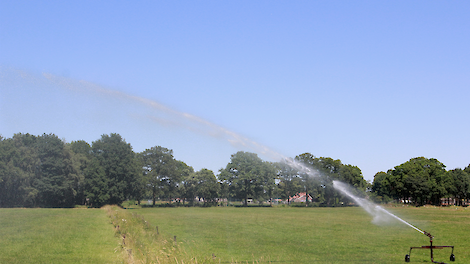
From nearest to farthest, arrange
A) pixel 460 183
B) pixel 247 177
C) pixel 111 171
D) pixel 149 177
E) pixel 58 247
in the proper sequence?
pixel 58 247, pixel 111 171, pixel 247 177, pixel 149 177, pixel 460 183

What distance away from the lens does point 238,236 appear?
29.1m

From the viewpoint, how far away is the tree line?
268 feet

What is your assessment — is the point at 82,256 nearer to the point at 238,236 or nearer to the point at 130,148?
the point at 238,236

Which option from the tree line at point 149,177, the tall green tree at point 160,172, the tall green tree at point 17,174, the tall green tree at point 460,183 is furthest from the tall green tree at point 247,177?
the tall green tree at point 460,183

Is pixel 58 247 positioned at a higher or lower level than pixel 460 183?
lower

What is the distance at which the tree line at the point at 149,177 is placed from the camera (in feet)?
268

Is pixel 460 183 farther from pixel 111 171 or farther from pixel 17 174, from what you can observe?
pixel 17 174

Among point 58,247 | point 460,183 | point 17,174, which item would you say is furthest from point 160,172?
point 460,183

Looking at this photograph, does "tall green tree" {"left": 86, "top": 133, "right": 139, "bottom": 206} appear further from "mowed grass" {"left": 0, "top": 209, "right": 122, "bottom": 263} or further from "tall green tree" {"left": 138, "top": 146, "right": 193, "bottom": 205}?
"mowed grass" {"left": 0, "top": 209, "right": 122, "bottom": 263}

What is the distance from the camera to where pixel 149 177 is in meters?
109

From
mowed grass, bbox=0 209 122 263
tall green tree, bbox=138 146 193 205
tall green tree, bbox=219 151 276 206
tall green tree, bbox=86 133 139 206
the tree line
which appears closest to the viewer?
mowed grass, bbox=0 209 122 263

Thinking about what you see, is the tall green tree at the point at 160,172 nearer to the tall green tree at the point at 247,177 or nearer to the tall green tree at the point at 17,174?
the tall green tree at the point at 247,177

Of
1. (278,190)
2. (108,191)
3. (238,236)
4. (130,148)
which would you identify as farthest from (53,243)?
(278,190)

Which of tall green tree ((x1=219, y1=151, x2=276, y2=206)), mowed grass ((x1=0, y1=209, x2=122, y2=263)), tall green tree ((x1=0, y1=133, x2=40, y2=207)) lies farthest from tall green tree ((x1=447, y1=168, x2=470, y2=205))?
mowed grass ((x1=0, y1=209, x2=122, y2=263))
